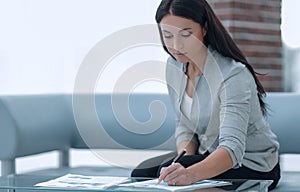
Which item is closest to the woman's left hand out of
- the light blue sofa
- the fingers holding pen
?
the fingers holding pen

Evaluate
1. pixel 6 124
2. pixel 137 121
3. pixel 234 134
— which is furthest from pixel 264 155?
pixel 6 124

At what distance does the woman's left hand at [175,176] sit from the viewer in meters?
1.75

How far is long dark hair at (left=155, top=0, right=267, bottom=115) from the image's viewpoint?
1.99 metres

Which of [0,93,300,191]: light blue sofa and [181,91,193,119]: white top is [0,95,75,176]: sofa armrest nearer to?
[0,93,300,191]: light blue sofa

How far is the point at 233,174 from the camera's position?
2.08 m

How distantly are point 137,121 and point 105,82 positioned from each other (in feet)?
1.93

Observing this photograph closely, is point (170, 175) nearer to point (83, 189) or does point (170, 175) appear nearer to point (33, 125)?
point (83, 189)

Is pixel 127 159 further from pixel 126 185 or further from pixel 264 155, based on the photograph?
pixel 126 185

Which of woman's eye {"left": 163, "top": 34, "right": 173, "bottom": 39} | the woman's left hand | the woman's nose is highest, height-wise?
woman's eye {"left": 163, "top": 34, "right": 173, "bottom": 39}

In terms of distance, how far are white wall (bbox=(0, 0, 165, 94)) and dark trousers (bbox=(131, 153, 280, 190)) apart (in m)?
1.52

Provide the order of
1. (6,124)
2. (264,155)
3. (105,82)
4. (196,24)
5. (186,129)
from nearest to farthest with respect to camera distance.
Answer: (196,24) < (264,155) < (186,129) < (6,124) < (105,82)

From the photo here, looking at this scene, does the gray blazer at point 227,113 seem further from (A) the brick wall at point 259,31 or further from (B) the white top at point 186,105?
(A) the brick wall at point 259,31

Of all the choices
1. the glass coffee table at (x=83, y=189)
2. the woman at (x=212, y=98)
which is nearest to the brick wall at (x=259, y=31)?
the woman at (x=212, y=98)

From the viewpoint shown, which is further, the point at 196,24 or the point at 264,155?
the point at 264,155
